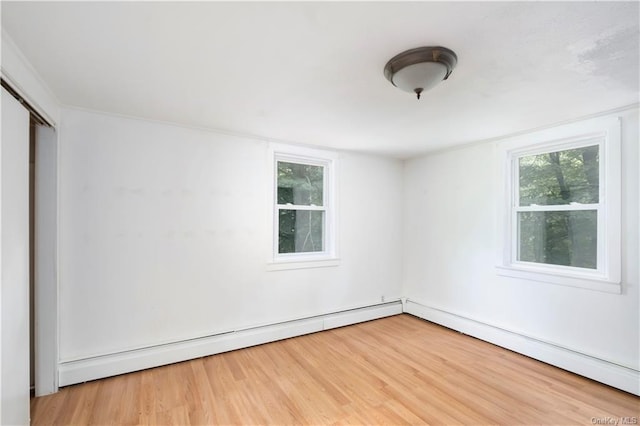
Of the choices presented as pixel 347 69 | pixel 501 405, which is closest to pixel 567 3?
pixel 347 69

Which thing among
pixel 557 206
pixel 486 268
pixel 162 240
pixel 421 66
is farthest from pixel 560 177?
pixel 162 240

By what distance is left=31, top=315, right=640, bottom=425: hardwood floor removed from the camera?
206 centimetres

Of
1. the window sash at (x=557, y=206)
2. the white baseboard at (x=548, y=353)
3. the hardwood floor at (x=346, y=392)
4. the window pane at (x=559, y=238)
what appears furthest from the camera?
the window pane at (x=559, y=238)

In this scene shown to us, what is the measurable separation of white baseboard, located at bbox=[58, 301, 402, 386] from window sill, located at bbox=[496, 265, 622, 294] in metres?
1.82

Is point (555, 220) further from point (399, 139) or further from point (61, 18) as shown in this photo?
point (61, 18)

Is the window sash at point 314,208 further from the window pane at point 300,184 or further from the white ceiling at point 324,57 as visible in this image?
the white ceiling at point 324,57

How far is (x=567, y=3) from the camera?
1.26 metres

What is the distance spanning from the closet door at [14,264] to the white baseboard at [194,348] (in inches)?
24.8

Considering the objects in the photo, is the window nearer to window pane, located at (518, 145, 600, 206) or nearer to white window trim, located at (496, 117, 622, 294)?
white window trim, located at (496, 117, 622, 294)

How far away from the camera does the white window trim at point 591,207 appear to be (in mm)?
2490

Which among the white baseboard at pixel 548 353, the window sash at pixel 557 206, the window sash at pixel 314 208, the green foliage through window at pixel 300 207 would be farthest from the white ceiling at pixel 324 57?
the white baseboard at pixel 548 353

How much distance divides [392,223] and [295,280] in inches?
70.0

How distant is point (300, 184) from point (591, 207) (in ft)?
9.73

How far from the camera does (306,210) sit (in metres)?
3.80
